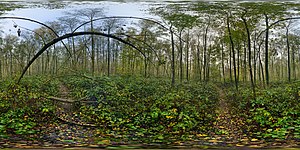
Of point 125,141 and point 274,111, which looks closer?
point 125,141

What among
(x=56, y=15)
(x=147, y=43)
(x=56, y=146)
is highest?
(x=56, y=15)

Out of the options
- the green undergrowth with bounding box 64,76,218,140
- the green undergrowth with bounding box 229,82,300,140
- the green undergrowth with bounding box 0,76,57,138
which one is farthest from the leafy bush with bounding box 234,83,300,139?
the green undergrowth with bounding box 0,76,57,138

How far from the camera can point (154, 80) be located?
256 cm

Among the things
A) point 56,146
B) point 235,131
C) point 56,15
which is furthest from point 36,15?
point 235,131

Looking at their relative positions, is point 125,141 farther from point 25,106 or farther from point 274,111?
point 274,111

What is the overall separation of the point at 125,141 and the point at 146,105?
26 centimetres

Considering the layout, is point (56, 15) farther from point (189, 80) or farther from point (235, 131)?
point (235, 131)

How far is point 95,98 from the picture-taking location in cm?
250

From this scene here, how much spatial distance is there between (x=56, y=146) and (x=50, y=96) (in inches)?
12.6

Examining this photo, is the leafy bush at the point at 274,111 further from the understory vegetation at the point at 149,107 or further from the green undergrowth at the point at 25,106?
the green undergrowth at the point at 25,106

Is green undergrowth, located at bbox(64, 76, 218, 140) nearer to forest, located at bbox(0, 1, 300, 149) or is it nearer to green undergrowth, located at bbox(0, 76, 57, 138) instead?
forest, located at bbox(0, 1, 300, 149)

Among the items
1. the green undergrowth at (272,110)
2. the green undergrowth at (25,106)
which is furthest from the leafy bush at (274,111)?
the green undergrowth at (25,106)

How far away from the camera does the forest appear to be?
2432 millimetres

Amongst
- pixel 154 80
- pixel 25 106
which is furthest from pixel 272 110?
pixel 25 106
